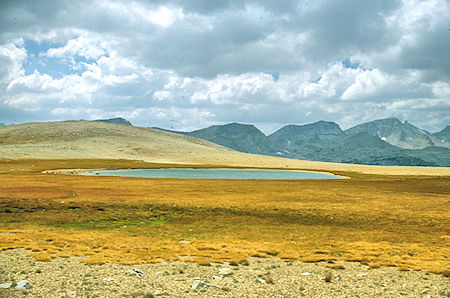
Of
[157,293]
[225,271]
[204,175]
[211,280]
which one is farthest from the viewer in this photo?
[204,175]

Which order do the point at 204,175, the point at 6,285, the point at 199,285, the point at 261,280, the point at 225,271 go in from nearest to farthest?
the point at 6,285 → the point at 199,285 → the point at 261,280 → the point at 225,271 → the point at 204,175

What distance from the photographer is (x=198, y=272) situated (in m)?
19.5

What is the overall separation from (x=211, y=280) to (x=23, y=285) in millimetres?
8874

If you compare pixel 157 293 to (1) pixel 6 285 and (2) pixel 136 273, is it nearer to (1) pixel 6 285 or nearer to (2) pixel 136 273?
(2) pixel 136 273

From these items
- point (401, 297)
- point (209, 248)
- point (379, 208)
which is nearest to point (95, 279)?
point (209, 248)

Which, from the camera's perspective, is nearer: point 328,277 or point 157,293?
point 157,293

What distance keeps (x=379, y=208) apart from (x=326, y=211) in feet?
29.2

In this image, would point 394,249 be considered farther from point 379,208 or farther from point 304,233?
point 379,208

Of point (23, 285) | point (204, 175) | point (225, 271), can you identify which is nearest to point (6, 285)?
point (23, 285)

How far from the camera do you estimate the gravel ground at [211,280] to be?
16125 mm

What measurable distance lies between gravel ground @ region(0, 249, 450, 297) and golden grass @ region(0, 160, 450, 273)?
1353 mm

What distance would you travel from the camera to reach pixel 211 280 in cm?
1800

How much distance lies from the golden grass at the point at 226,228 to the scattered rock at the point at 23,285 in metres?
4.88

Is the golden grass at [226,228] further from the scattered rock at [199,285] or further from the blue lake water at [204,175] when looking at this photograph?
the blue lake water at [204,175]
